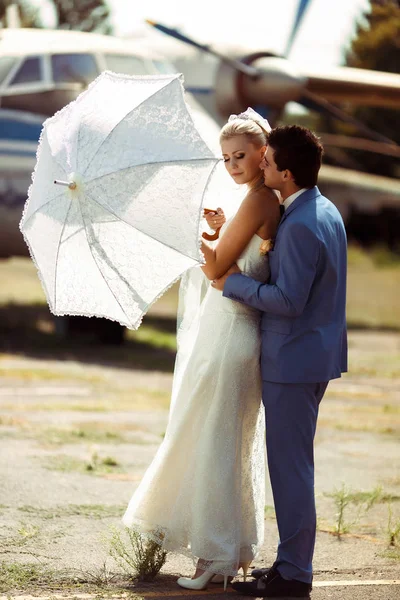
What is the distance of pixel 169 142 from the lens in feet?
13.1

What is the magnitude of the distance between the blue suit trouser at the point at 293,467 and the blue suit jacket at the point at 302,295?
0.09 metres

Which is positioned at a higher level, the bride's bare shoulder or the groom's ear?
the groom's ear

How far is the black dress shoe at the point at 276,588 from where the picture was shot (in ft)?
13.3

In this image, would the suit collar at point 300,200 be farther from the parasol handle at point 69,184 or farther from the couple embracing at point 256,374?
the parasol handle at point 69,184

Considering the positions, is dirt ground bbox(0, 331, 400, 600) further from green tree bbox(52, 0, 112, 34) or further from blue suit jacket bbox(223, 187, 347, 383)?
green tree bbox(52, 0, 112, 34)

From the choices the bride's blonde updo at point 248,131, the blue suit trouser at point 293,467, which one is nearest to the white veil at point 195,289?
the bride's blonde updo at point 248,131

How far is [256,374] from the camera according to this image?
13.8 feet

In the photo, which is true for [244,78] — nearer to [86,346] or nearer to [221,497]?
[86,346]

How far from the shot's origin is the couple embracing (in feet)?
13.1

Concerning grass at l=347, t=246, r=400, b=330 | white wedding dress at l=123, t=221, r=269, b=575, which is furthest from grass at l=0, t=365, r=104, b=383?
grass at l=347, t=246, r=400, b=330

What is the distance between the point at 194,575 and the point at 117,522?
1.06m

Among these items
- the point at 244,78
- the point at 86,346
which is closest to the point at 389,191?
the point at 244,78

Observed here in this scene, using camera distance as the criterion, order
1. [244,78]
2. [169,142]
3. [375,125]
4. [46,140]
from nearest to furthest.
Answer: [169,142] → [46,140] → [244,78] → [375,125]

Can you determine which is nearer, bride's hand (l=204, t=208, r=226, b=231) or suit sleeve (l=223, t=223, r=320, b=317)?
suit sleeve (l=223, t=223, r=320, b=317)
